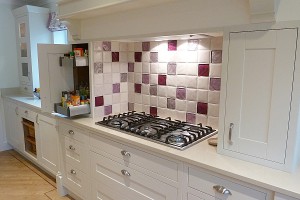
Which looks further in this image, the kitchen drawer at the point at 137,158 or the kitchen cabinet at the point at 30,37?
the kitchen cabinet at the point at 30,37

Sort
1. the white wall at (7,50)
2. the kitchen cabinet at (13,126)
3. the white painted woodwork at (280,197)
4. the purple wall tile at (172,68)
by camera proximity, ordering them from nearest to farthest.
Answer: the white painted woodwork at (280,197)
the purple wall tile at (172,68)
the kitchen cabinet at (13,126)
the white wall at (7,50)

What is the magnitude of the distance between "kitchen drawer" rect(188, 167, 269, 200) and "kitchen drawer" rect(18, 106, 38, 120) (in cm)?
206

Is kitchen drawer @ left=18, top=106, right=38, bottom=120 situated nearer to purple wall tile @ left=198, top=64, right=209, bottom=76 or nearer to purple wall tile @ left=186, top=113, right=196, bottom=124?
purple wall tile @ left=186, top=113, right=196, bottom=124

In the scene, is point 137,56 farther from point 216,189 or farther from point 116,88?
point 216,189

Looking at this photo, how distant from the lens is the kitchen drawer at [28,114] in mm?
2716

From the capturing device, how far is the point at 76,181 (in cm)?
223

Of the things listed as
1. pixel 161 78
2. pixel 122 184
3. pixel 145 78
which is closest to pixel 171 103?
pixel 161 78

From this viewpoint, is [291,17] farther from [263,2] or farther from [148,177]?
[148,177]

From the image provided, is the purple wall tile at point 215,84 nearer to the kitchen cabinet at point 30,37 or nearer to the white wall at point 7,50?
the kitchen cabinet at point 30,37

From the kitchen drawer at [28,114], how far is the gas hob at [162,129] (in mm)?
1124

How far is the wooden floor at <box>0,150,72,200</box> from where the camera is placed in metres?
2.43

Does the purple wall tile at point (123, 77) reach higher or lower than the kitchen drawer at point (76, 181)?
higher

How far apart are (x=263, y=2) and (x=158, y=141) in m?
0.95

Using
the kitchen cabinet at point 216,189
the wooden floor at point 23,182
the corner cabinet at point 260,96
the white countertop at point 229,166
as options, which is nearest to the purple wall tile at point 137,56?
the white countertop at point 229,166
